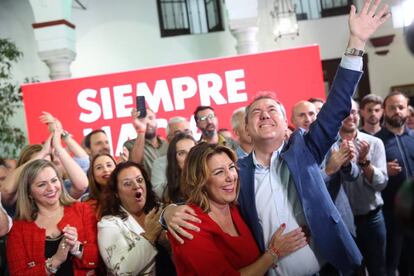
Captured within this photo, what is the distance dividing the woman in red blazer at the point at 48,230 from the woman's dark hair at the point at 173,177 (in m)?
0.49

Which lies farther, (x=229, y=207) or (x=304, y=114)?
(x=304, y=114)

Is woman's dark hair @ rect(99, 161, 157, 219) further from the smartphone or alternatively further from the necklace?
the smartphone

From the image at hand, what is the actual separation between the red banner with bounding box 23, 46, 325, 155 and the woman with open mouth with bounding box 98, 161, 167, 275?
2.37 metres

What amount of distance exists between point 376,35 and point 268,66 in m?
4.21

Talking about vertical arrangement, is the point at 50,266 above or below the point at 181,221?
below

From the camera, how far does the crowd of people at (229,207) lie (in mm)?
1763

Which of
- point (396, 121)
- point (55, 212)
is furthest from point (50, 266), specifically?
point (396, 121)

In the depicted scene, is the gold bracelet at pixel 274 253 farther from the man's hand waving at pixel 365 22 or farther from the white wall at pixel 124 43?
the white wall at pixel 124 43

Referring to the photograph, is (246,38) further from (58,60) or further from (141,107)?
(141,107)

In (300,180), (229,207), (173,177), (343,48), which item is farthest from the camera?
(343,48)

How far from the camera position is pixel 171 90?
15.7ft

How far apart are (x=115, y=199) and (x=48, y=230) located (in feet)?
1.13

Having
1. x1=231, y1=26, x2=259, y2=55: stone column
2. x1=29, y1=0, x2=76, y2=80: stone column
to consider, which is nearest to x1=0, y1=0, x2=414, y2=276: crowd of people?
x1=231, y1=26, x2=259, y2=55: stone column

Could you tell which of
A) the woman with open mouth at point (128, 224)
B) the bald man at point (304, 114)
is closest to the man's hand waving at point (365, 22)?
the woman with open mouth at point (128, 224)
